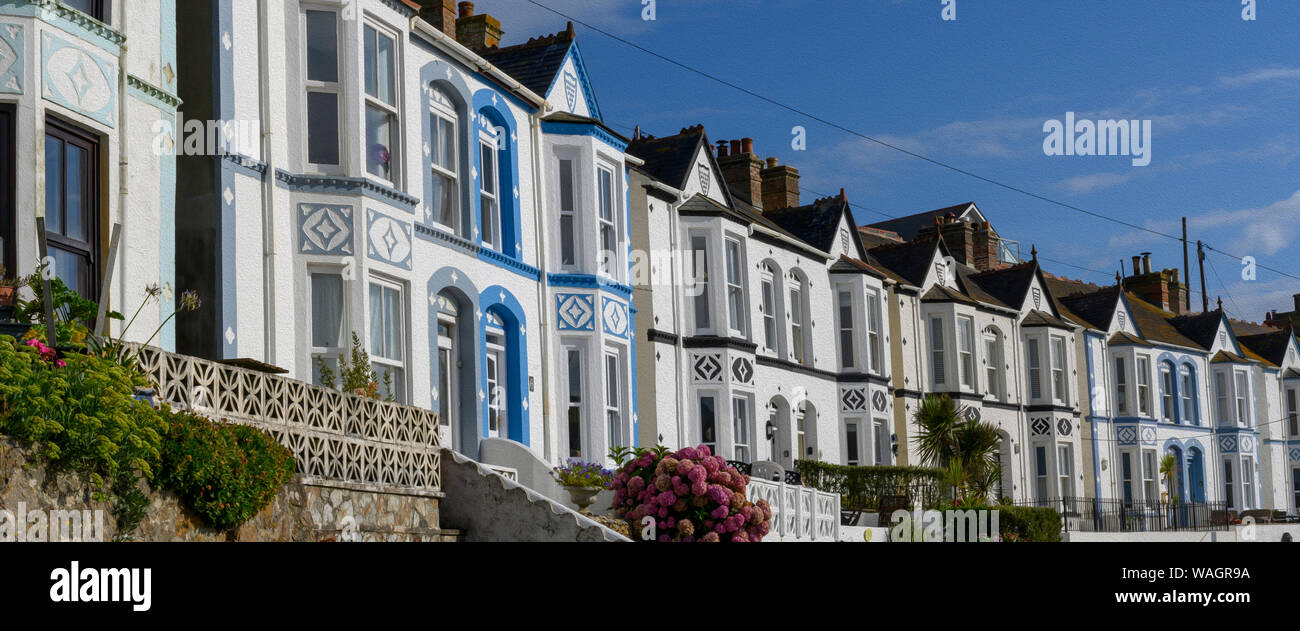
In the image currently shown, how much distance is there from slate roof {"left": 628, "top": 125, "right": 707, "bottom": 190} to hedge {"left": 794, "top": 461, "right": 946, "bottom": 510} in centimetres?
677

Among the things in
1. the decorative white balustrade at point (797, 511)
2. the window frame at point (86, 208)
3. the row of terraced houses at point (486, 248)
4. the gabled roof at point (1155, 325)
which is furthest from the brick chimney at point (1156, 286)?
the window frame at point (86, 208)

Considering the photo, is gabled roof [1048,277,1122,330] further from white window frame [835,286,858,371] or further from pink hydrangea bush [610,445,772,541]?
pink hydrangea bush [610,445,772,541]

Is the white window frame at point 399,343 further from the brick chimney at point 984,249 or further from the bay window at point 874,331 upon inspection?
the brick chimney at point 984,249

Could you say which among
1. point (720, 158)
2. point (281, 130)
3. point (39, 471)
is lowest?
point (39, 471)

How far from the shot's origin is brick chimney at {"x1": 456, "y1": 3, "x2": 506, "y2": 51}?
26.2m

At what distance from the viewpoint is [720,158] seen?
37688 mm

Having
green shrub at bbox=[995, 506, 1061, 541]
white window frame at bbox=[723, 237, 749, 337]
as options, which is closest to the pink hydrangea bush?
white window frame at bbox=[723, 237, 749, 337]

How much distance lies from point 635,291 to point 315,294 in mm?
10844

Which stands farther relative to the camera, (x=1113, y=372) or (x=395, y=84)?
(x=1113, y=372)

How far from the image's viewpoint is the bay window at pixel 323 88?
1844 cm

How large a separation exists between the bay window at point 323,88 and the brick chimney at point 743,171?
63.9 feet

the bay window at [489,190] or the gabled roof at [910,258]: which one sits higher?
the gabled roof at [910,258]
